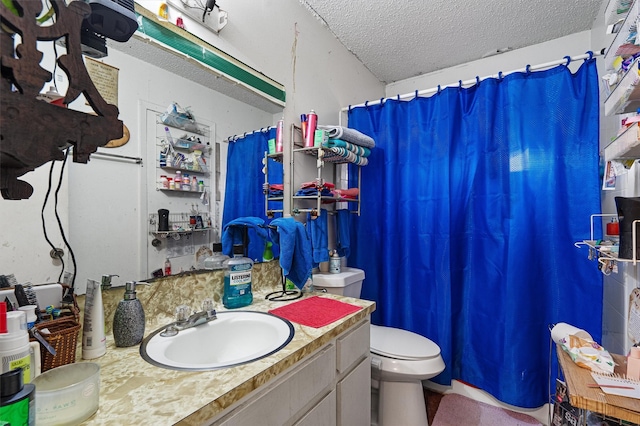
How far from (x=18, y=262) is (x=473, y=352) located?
6.58 ft

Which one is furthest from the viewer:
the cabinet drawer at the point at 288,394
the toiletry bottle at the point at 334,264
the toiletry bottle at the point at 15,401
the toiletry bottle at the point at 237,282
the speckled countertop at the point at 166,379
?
the toiletry bottle at the point at 334,264

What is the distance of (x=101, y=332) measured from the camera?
0.73 meters

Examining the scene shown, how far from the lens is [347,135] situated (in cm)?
163

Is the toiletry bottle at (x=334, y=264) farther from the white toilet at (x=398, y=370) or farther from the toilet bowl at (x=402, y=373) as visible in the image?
the toilet bowl at (x=402, y=373)

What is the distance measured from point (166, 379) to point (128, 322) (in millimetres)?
239

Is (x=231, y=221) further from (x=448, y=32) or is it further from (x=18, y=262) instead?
(x=448, y=32)

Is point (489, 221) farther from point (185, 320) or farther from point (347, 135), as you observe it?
point (185, 320)

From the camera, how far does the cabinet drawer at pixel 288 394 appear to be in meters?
0.63

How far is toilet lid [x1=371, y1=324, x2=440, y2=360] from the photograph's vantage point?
1362 millimetres

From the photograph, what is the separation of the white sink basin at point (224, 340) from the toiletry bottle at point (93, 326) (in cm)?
10

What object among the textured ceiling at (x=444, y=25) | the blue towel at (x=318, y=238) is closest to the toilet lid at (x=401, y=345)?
the blue towel at (x=318, y=238)

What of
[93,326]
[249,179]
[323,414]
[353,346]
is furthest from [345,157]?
[93,326]

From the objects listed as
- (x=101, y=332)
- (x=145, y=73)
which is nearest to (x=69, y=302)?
(x=101, y=332)

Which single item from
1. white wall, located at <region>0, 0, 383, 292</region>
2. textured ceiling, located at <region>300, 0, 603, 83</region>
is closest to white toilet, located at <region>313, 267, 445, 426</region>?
white wall, located at <region>0, 0, 383, 292</region>
